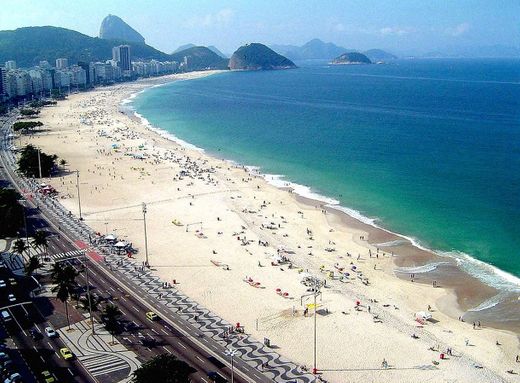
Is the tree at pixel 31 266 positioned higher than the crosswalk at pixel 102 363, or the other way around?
the tree at pixel 31 266

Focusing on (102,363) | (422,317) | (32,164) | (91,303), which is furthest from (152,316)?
(32,164)

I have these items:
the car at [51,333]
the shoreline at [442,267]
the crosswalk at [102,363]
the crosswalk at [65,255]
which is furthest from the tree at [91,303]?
the shoreline at [442,267]

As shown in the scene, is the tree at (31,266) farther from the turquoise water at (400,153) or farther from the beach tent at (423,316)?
the turquoise water at (400,153)

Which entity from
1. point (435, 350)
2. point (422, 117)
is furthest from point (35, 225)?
point (422, 117)

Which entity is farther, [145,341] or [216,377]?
[145,341]

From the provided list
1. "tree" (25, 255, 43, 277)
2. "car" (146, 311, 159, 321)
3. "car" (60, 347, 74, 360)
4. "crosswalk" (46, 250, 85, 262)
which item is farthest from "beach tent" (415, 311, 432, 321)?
"tree" (25, 255, 43, 277)

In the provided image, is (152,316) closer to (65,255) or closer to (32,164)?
(65,255)
